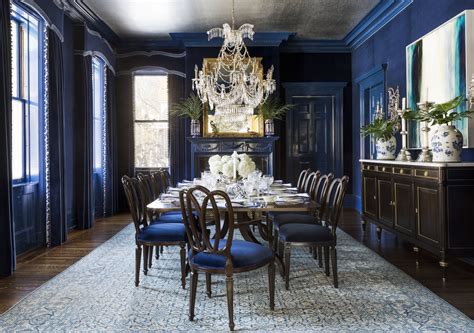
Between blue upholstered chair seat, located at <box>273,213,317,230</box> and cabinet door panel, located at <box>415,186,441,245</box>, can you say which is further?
blue upholstered chair seat, located at <box>273,213,317,230</box>

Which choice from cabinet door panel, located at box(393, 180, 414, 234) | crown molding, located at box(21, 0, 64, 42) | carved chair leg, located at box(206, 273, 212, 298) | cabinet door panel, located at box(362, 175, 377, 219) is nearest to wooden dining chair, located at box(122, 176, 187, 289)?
carved chair leg, located at box(206, 273, 212, 298)

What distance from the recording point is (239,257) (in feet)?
9.07

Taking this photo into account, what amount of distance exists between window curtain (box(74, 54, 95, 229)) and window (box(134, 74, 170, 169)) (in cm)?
174

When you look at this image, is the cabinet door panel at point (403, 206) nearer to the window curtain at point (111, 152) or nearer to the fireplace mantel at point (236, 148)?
the fireplace mantel at point (236, 148)

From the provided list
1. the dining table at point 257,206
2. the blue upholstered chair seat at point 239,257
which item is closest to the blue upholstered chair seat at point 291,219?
the dining table at point 257,206

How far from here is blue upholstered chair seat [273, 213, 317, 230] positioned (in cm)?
408

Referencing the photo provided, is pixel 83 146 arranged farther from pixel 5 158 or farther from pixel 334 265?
pixel 334 265

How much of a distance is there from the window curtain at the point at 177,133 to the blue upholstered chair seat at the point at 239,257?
5.23 meters

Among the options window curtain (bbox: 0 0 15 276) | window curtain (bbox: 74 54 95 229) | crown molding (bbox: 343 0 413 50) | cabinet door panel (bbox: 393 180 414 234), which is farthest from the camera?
window curtain (bbox: 74 54 95 229)

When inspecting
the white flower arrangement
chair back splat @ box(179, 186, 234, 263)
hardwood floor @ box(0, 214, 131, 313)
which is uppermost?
the white flower arrangement

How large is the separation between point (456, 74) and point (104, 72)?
5.54m

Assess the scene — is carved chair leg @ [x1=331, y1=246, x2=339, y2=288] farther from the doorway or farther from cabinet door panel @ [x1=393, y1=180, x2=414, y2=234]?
the doorway

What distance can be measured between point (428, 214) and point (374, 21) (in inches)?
155

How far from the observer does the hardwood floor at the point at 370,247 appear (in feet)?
10.9
